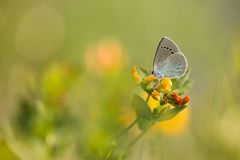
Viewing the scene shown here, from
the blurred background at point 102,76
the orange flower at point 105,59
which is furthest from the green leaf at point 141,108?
the orange flower at point 105,59

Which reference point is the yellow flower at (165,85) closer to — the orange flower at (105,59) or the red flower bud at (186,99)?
the red flower bud at (186,99)

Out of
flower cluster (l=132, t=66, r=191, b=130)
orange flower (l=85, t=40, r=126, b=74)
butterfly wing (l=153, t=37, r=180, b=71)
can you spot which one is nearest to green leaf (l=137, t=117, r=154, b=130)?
flower cluster (l=132, t=66, r=191, b=130)

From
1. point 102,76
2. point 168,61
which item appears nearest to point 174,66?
point 168,61

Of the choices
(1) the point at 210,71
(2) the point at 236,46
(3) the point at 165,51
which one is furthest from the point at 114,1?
(3) the point at 165,51

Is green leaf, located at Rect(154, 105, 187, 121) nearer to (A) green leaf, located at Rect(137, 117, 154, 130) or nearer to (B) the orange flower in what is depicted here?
(A) green leaf, located at Rect(137, 117, 154, 130)

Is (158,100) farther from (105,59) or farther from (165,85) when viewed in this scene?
(105,59)

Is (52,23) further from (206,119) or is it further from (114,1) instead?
(206,119)
